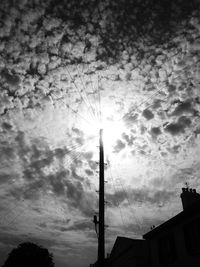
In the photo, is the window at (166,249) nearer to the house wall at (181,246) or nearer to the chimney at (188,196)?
the house wall at (181,246)

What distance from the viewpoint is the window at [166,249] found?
15641 millimetres

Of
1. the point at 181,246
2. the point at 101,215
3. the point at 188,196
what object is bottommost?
the point at 181,246

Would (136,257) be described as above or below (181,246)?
below

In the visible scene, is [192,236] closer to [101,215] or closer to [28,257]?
[101,215]

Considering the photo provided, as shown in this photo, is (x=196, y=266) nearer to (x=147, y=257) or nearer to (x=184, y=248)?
(x=184, y=248)

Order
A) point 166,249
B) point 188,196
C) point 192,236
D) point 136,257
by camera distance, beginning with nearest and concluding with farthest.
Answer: point 192,236
point 166,249
point 188,196
point 136,257

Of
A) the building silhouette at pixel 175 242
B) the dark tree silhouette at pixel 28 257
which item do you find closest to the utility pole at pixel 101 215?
the building silhouette at pixel 175 242

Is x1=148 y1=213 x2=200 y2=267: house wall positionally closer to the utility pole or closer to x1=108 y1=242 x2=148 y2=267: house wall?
x1=108 y1=242 x2=148 y2=267: house wall

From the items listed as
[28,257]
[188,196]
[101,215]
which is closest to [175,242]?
[188,196]

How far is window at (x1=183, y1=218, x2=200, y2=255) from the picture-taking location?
1361 cm

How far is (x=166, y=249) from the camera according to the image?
54.9 feet

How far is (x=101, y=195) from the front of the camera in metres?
11.6

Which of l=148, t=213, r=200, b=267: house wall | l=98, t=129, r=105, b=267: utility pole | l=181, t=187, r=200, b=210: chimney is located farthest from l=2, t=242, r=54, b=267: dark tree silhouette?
l=98, t=129, r=105, b=267: utility pole

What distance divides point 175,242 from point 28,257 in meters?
36.6
